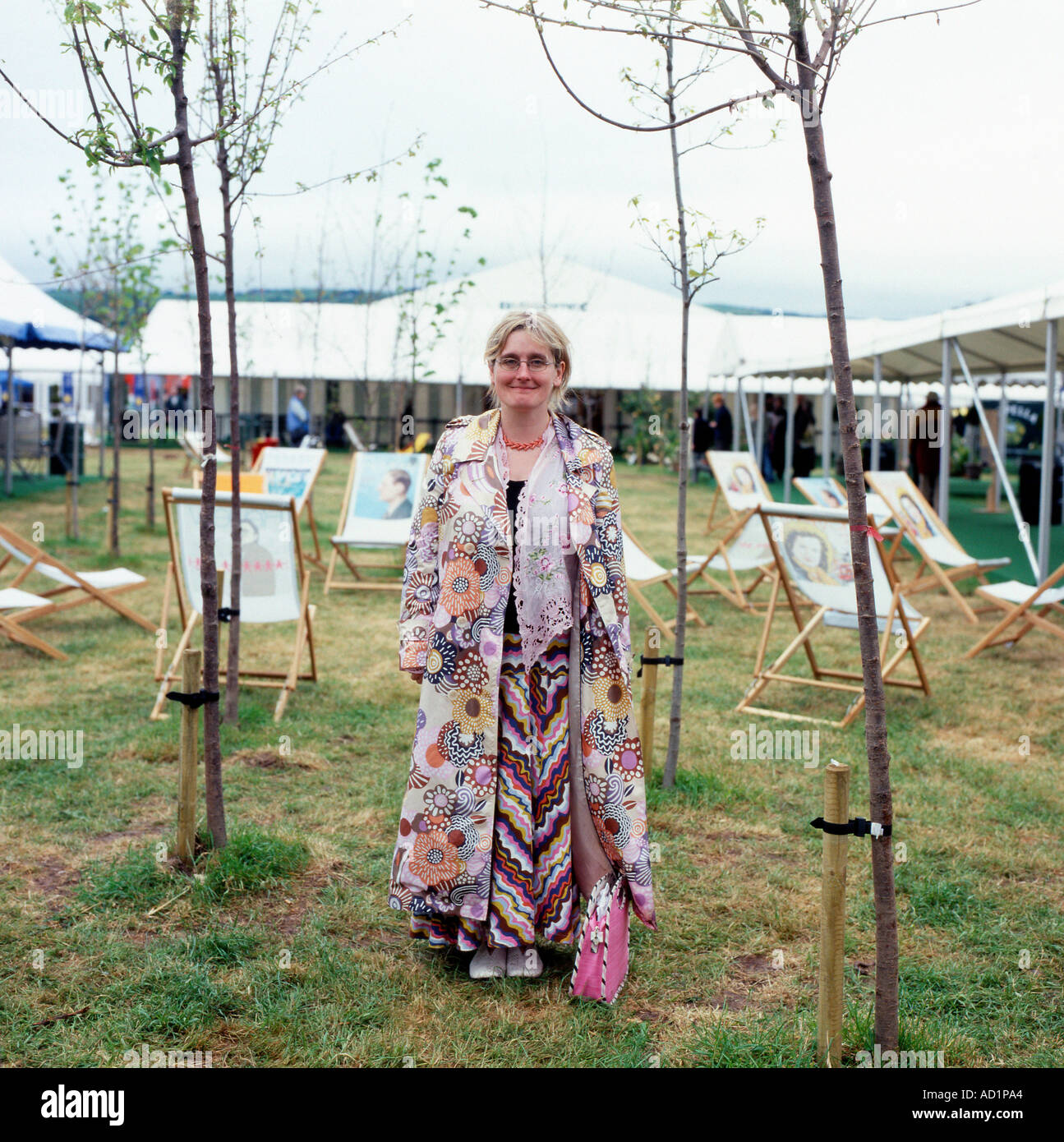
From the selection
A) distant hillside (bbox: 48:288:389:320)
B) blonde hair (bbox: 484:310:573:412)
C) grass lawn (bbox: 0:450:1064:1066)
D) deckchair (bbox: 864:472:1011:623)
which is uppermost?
distant hillside (bbox: 48:288:389:320)

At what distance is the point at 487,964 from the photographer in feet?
8.77

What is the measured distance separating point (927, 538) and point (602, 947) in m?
6.04

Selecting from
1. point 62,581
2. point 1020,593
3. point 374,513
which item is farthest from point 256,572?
point 1020,593

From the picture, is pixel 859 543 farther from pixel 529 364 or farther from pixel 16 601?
pixel 16 601

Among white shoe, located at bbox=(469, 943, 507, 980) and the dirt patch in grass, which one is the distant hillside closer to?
the dirt patch in grass

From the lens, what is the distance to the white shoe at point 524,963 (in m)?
2.67

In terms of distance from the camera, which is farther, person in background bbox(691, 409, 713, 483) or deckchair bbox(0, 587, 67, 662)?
person in background bbox(691, 409, 713, 483)

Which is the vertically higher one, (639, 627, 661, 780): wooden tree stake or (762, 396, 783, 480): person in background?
(762, 396, 783, 480): person in background

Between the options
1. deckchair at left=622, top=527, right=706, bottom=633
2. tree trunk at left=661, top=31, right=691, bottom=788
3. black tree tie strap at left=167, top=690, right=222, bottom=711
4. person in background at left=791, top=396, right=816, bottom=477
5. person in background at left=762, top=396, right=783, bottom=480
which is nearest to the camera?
black tree tie strap at left=167, top=690, right=222, bottom=711

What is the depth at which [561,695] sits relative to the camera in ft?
8.64

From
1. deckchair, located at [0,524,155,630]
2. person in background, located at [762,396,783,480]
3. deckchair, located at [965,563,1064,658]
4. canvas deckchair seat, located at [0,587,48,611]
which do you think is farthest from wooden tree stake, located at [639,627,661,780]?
person in background, located at [762,396,783,480]

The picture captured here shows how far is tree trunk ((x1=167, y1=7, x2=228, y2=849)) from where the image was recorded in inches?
116

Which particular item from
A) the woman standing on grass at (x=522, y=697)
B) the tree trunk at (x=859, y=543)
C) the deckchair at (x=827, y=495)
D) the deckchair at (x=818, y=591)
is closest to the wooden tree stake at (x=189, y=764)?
the woman standing on grass at (x=522, y=697)
